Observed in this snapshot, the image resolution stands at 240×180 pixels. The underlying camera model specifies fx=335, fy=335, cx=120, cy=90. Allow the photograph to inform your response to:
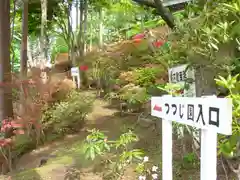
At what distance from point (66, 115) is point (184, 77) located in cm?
397

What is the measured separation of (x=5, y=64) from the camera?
7.74 meters

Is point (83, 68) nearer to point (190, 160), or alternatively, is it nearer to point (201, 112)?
point (190, 160)

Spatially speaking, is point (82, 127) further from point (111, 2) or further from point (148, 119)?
point (111, 2)

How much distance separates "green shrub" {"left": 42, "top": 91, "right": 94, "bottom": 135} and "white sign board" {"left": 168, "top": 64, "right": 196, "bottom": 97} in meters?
3.72

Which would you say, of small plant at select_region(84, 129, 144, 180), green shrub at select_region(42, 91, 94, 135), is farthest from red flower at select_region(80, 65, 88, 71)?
small plant at select_region(84, 129, 144, 180)

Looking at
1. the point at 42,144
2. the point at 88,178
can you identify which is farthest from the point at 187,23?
the point at 42,144

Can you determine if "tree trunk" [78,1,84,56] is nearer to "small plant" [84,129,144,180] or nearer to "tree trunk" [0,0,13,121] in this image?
"tree trunk" [0,0,13,121]

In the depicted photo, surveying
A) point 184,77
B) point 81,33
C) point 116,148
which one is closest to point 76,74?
point 81,33

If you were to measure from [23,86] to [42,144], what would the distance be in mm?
1411

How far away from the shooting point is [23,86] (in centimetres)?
717

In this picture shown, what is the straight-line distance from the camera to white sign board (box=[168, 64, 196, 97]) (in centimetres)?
409

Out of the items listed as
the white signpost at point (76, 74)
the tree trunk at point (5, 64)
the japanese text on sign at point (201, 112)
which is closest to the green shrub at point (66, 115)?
the tree trunk at point (5, 64)

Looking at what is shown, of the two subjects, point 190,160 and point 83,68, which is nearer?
point 190,160

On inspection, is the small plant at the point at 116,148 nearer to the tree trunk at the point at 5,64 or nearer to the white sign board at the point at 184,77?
the white sign board at the point at 184,77
